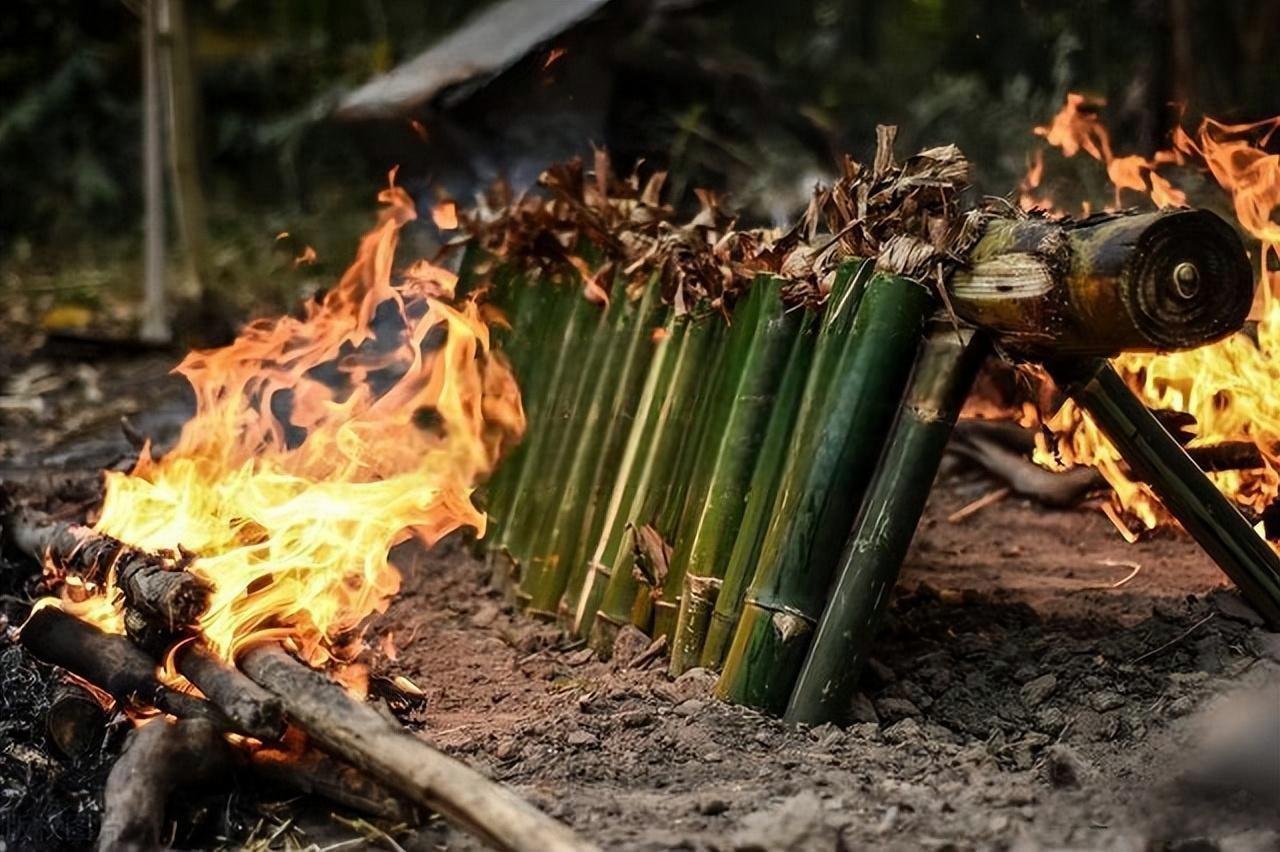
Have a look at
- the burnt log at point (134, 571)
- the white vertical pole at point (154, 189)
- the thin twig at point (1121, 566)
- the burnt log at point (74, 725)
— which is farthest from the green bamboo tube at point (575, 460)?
the white vertical pole at point (154, 189)

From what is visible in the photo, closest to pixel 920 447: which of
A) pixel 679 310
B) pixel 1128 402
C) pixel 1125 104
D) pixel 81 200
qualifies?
pixel 1128 402

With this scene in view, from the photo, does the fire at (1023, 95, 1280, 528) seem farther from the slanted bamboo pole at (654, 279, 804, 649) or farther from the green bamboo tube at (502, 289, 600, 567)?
the green bamboo tube at (502, 289, 600, 567)

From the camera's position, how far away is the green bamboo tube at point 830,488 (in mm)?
4027

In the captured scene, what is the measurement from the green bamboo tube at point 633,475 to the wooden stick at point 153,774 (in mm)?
1669

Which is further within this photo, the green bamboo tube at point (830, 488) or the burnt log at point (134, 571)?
the burnt log at point (134, 571)

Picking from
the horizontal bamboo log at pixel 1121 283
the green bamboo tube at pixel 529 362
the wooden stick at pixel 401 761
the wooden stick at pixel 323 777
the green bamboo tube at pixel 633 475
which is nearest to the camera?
the wooden stick at pixel 401 761

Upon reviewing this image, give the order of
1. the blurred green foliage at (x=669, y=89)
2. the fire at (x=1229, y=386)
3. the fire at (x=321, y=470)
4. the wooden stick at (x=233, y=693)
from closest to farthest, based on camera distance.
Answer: the wooden stick at (x=233, y=693) → the fire at (x=321, y=470) → the fire at (x=1229, y=386) → the blurred green foliage at (x=669, y=89)

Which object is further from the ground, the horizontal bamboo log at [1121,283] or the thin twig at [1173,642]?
the horizontal bamboo log at [1121,283]

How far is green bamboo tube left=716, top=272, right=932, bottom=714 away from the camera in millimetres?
4027

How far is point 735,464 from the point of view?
4562 millimetres

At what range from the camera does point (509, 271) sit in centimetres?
679

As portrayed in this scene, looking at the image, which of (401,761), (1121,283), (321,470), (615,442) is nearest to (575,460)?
(615,442)

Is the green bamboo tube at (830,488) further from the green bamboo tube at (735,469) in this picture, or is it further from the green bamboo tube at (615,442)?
the green bamboo tube at (615,442)

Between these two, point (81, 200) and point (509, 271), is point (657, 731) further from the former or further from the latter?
point (81, 200)
